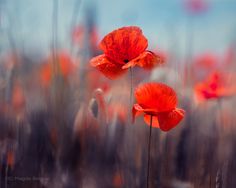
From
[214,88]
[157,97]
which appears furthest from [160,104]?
[214,88]

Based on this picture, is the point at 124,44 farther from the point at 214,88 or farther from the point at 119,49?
the point at 214,88

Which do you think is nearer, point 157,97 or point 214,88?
point 157,97

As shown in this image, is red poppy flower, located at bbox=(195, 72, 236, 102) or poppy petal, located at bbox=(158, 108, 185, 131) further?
red poppy flower, located at bbox=(195, 72, 236, 102)

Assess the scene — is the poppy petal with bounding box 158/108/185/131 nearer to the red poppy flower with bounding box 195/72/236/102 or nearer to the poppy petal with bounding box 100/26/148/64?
the poppy petal with bounding box 100/26/148/64

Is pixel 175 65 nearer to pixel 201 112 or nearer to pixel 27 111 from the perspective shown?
pixel 201 112

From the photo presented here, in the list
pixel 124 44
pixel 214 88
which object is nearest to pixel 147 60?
pixel 124 44

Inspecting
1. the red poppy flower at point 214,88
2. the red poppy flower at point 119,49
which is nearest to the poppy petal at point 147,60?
the red poppy flower at point 119,49

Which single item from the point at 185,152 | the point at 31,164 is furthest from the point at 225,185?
the point at 31,164

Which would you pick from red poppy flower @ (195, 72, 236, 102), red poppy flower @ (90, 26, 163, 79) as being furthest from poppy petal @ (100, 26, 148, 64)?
red poppy flower @ (195, 72, 236, 102)
